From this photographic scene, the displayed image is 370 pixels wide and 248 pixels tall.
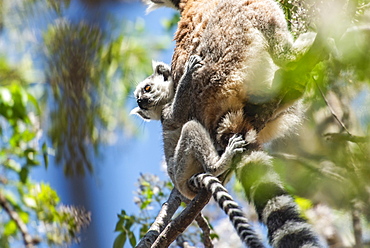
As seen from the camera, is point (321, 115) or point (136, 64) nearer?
point (321, 115)

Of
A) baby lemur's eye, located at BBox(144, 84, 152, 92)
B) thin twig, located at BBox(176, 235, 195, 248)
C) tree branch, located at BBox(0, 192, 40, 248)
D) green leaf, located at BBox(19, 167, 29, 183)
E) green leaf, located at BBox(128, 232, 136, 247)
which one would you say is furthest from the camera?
green leaf, located at BBox(19, 167, 29, 183)

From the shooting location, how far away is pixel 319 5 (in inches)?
145

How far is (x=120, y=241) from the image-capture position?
206 inches

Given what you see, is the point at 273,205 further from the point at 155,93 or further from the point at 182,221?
the point at 155,93

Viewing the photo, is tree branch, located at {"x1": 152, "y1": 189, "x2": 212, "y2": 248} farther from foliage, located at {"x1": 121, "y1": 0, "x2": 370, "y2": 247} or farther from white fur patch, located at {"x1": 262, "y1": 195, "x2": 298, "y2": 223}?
foliage, located at {"x1": 121, "y1": 0, "x2": 370, "y2": 247}

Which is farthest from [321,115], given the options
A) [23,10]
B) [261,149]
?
[23,10]

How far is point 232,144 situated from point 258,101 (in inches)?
20.1

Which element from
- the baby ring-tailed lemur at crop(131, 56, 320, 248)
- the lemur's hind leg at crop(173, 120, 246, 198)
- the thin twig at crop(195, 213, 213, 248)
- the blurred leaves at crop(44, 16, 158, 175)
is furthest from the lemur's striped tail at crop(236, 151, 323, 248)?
the blurred leaves at crop(44, 16, 158, 175)

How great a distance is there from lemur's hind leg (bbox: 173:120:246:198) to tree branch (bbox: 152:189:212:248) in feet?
0.83

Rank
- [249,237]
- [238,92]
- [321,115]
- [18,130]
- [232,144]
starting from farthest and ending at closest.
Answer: [321,115] < [18,130] < [238,92] < [232,144] < [249,237]

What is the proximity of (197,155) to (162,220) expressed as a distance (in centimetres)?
94

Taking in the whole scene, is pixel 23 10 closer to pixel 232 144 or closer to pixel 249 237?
pixel 249 237

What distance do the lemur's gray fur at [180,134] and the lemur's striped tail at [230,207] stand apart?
0.44ft

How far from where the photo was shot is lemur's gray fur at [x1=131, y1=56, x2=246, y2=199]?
432 cm
